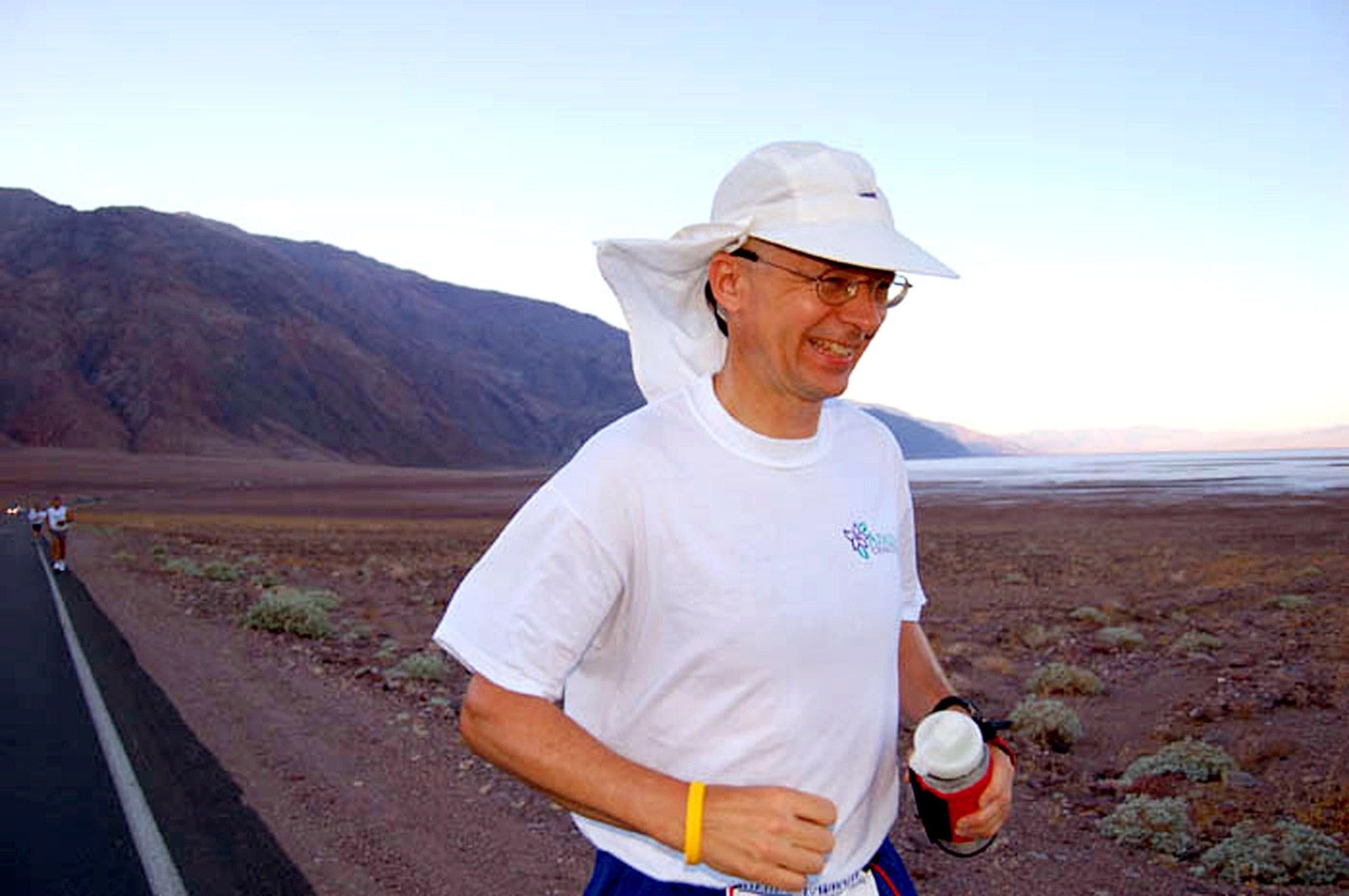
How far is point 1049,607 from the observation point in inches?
602

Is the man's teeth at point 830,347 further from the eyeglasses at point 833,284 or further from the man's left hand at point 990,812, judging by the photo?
the man's left hand at point 990,812

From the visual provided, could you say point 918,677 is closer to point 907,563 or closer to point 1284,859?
point 907,563

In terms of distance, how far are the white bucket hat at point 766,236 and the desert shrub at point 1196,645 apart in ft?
36.1

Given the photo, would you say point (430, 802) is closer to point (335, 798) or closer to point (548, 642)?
point (335, 798)

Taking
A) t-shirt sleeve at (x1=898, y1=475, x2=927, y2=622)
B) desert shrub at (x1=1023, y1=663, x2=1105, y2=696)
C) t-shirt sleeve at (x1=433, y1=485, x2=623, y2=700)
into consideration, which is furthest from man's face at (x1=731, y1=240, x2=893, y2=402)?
desert shrub at (x1=1023, y1=663, x2=1105, y2=696)

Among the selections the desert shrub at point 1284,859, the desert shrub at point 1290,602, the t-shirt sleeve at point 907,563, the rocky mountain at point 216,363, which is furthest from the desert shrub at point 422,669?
the rocky mountain at point 216,363

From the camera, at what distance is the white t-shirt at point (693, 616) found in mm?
1563

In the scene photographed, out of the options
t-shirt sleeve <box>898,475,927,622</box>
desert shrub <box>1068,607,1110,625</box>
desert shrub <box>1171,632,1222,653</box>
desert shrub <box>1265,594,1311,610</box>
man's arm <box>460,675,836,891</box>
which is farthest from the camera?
desert shrub <box>1265,594,1311,610</box>

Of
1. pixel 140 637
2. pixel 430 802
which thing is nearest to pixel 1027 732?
pixel 430 802

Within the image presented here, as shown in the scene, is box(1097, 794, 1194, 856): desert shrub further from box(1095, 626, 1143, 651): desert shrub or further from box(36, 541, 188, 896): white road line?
box(1095, 626, 1143, 651): desert shrub

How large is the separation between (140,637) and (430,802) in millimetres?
7095

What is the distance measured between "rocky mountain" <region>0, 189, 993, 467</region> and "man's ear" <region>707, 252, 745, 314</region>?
3510 inches

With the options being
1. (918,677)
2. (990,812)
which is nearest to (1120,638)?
(918,677)

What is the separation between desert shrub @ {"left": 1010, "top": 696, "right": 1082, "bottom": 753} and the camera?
7.80m
